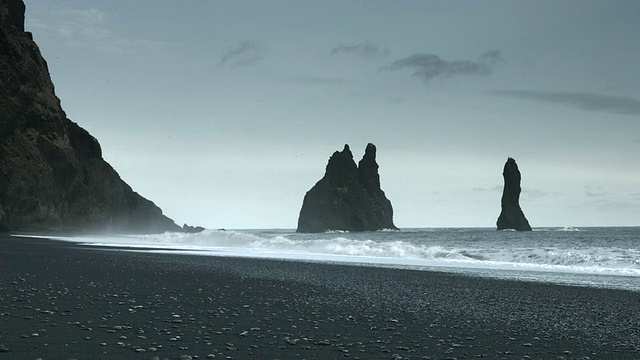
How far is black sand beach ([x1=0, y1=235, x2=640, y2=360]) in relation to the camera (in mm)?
9578

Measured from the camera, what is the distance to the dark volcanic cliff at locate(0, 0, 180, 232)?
8638cm

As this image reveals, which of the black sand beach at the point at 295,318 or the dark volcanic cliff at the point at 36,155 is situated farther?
the dark volcanic cliff at the point at 36,155

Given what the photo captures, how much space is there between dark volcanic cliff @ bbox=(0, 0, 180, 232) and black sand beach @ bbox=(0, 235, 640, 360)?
67.9 m

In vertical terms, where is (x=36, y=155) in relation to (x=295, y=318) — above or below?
above

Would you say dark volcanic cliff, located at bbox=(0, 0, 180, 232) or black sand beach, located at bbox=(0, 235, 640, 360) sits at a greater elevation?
dark volcanic cliff, located at bbox=(0, 0, 180, 232)

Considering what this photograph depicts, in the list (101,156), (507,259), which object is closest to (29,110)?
(101,156)

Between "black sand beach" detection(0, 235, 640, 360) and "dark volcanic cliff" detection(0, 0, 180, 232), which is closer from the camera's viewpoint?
"black sand beach" detection(0, 235, 640, 360)

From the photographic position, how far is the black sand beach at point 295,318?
9578 mm

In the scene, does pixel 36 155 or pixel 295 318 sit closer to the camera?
pixel 295 318

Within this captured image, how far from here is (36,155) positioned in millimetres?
92125

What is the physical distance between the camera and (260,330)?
11344 millimetres

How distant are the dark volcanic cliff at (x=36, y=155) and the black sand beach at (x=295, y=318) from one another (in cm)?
6792

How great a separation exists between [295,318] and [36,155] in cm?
8971

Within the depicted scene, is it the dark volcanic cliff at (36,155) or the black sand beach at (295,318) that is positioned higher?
the dark volcanic cliff at (36,155)
